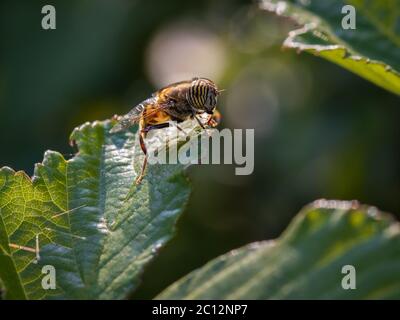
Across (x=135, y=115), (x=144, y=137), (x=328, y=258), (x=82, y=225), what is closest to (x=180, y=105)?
(x=135, y=115)

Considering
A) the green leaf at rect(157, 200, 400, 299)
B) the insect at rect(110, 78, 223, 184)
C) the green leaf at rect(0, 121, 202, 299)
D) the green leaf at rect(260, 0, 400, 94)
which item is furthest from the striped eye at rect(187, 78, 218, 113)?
the green leaf at rect(157, 200, 400, 299)

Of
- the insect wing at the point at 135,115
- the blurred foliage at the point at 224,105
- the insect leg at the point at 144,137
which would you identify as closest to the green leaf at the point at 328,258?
the insect leg at the point at 144,137

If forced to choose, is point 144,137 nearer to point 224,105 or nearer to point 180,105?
point 180,105

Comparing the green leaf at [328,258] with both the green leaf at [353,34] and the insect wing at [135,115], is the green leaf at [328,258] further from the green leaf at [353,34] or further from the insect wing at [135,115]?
the insect wing at [135,115]
